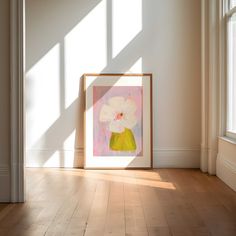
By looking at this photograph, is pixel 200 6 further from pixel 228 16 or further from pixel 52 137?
pixel 52 137

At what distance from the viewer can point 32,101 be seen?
6273 mm

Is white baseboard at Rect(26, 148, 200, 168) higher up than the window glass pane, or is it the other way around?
the window glass pane

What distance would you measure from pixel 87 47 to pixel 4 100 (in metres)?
2.35

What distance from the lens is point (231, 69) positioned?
5.35 meters

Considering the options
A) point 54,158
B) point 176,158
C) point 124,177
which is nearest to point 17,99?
→ point 124,177

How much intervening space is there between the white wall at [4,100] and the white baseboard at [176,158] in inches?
103

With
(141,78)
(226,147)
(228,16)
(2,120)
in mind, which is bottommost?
(226,147)

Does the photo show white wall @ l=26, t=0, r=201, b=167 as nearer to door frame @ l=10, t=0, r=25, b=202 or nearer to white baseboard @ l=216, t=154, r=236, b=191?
white baseboard @ l=216, t=154, r=236, b=191

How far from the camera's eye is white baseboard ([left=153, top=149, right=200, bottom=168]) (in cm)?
623

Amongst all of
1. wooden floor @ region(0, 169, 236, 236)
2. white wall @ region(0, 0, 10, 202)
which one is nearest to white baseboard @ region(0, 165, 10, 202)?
white wall @ region(0, 0, 10, 202)

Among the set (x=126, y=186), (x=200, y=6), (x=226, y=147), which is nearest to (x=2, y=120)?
(x=126, y=186)

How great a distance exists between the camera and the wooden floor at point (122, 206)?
3.21 m

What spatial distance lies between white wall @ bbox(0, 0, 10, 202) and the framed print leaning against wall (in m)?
2.14

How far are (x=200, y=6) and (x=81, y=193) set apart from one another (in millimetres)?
3232
